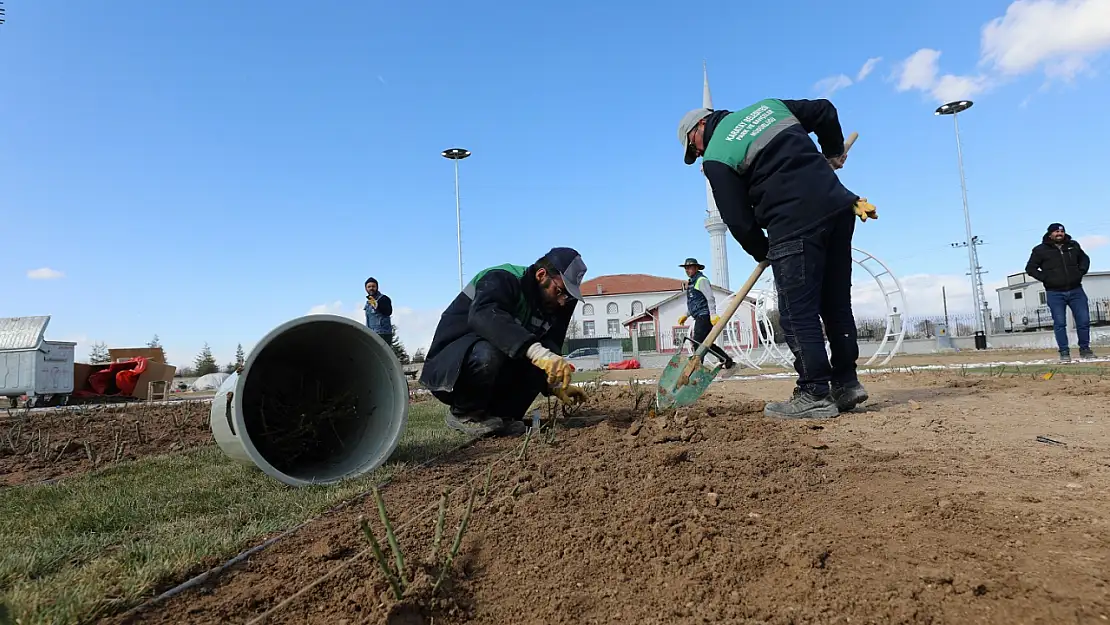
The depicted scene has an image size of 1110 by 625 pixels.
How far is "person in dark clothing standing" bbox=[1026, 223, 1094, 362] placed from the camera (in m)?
7.31

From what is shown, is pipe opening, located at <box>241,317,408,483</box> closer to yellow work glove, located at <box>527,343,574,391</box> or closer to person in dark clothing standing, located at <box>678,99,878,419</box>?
yellow work glove, located at <box>527,343,574,391</box>

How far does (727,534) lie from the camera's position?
4.73ft

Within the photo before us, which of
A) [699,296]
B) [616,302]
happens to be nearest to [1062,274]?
[699,296]

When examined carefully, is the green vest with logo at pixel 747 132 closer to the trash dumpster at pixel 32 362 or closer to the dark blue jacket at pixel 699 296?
the dark blue jacket at pixel 699 296

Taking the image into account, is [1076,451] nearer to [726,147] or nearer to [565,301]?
[726,147]

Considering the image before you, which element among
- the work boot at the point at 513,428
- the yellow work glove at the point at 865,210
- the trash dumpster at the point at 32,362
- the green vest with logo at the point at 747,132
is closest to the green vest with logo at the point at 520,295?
the work boot at the point at 513,428

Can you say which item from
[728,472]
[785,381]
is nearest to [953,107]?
[785,381]

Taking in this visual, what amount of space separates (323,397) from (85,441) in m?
2.10

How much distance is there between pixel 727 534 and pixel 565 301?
2206 millimetres

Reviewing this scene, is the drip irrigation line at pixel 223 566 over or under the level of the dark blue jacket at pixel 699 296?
under

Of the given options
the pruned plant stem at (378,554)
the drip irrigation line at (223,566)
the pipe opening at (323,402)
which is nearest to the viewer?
the pruned plant stem at (378,554)

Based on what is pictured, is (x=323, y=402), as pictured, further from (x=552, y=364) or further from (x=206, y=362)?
(x=206, y=362)

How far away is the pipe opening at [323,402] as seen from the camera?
2.81 m

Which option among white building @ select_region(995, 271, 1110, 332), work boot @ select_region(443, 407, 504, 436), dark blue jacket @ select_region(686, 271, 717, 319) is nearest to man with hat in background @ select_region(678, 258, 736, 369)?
dark blue jacket @ select_region(686, 271, 717, 319)
